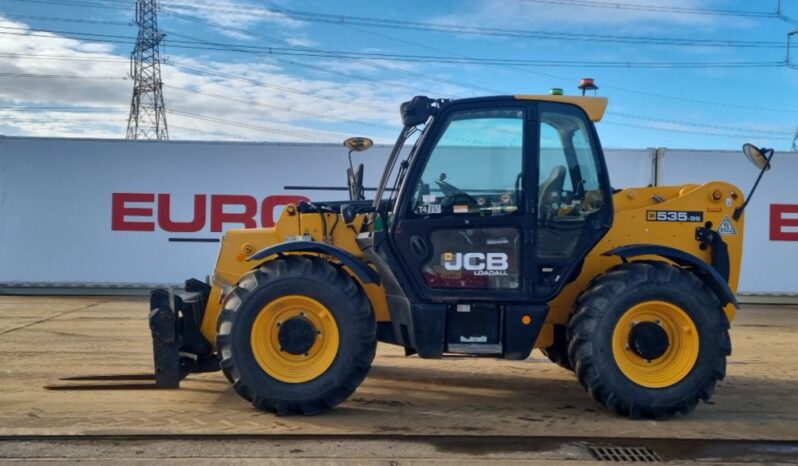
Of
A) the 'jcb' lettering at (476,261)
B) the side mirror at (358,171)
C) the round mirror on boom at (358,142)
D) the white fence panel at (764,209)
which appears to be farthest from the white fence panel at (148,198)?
the 'jcb' lettering at (476,261)

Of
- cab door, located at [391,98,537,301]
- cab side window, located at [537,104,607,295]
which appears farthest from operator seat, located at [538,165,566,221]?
cab door, located at [391,98,537,301]

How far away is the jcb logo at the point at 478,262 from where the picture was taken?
5355 mm

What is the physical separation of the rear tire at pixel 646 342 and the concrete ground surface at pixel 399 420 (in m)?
0.22

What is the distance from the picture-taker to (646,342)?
17.2 feet

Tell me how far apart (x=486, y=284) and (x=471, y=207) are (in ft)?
1.92

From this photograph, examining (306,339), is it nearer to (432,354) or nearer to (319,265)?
(319,265)

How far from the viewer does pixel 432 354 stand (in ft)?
17.6

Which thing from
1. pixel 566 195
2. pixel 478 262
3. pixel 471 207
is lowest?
pixel 478 262

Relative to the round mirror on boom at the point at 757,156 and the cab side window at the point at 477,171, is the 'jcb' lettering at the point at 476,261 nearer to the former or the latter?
the cab side window at the point at 477,171

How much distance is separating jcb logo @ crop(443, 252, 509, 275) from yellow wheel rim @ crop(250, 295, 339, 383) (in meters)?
0.98

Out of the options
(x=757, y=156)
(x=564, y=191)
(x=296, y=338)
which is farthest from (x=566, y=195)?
(x=296, y=338)

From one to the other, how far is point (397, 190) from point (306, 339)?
1308 mm

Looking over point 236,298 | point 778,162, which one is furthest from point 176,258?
point 778,162

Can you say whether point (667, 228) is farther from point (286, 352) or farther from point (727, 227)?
point (286, 352)
